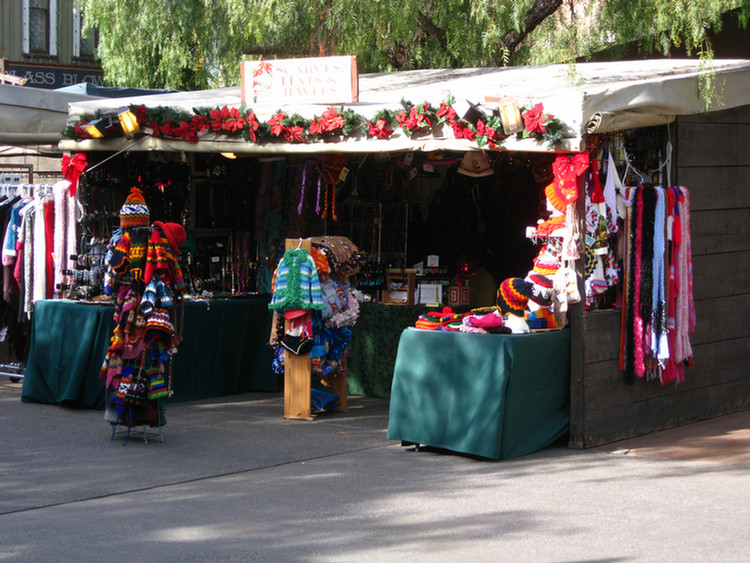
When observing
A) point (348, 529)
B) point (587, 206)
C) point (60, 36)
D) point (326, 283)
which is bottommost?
point (348, 529)

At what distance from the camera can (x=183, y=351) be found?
1030cm

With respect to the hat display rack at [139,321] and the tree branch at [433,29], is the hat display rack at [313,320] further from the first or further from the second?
the tree branch at [433,29]

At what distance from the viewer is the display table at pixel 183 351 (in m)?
9.65

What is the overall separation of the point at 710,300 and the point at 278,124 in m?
4.13

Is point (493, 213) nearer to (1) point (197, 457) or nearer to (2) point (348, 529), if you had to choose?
(1) point (197, 457)

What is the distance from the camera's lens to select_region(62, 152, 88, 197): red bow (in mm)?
10000

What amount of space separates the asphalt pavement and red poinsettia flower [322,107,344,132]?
2556 mm

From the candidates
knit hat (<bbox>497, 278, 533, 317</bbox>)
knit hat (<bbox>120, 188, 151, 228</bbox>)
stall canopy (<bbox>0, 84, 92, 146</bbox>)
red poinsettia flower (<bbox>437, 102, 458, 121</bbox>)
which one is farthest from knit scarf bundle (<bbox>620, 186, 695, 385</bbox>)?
stall canopy (<bbox>0, 84, 92, 146</bbox>)

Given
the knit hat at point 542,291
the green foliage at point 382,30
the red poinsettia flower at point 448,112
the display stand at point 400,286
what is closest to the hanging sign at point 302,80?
the red poinsettia flower at point 448,112

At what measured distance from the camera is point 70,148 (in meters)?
10.0

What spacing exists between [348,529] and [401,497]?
0.82 metres

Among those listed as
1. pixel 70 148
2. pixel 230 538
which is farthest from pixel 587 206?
pixel 70 148

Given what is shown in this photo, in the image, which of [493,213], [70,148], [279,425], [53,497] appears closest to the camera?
[53,497]

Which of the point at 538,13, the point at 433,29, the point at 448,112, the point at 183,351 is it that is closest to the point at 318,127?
the point at 448,112
